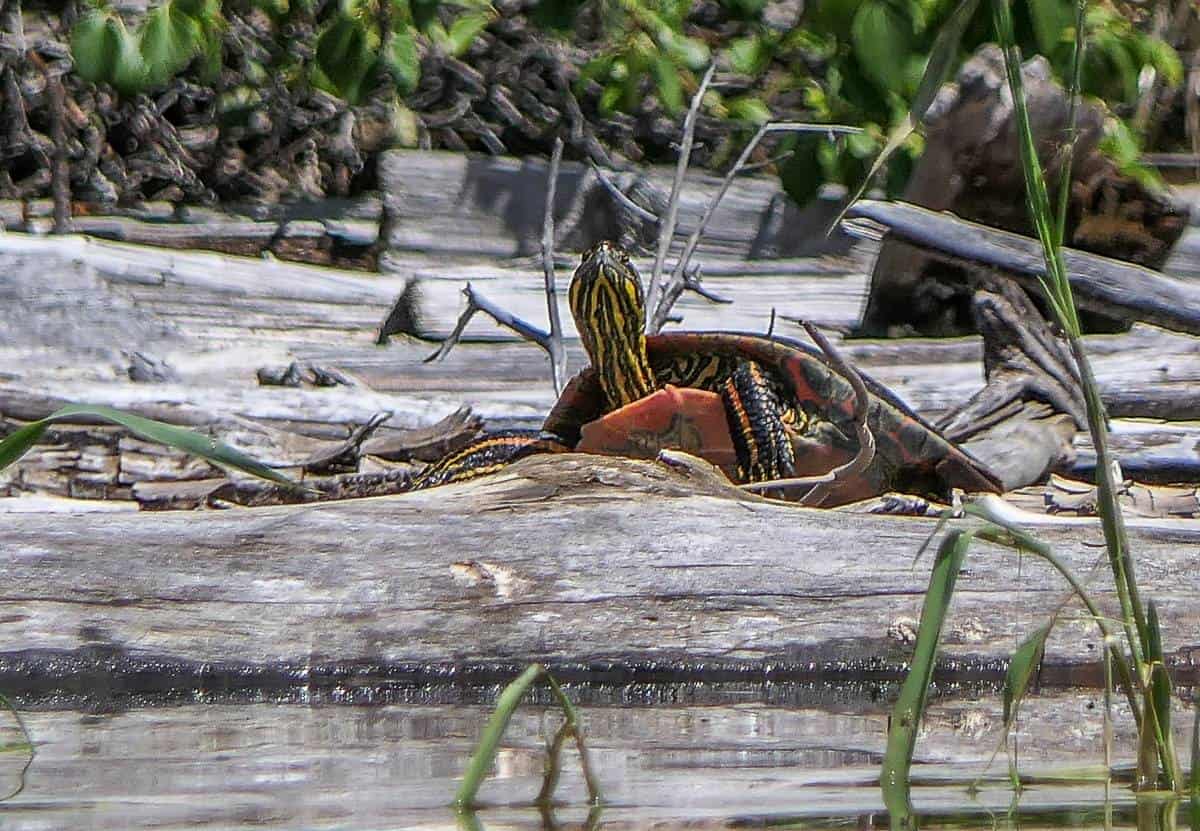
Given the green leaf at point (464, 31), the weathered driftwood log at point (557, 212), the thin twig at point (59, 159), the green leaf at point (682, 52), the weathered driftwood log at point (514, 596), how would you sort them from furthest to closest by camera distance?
1. the weathered driftwood log at point (557, 212)
2. the thin twig at point (59, 159)
3. the green leaf at point (682, 52)
4. the green leaf at point (464, 31)
5. the weathered driftwood log at point (514, 596)

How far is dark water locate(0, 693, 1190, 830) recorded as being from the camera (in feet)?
5.09

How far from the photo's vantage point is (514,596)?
227 centimetres

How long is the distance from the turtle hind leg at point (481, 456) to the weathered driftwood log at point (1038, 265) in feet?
2.74

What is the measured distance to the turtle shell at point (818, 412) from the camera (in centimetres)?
362

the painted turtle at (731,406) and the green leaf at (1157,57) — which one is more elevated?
the green leaf at (1157,57)

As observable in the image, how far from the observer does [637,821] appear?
153 centimetres

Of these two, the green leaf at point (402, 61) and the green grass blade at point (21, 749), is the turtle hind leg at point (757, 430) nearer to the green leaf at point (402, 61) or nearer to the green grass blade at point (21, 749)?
the green leaf at point (402, 61)

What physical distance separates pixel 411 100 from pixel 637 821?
5882 mm

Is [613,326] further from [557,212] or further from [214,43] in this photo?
[557,212]

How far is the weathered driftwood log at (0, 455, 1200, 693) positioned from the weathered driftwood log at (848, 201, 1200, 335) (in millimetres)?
750

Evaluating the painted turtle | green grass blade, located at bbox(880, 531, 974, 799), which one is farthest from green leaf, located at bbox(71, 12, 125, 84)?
green grass blade, located at bbox(880, 531, 974, 799)

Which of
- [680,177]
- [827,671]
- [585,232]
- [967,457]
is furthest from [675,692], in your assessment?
[585,232]

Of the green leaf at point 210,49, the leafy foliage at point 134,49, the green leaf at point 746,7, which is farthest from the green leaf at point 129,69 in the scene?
the green leaf at point 746,7

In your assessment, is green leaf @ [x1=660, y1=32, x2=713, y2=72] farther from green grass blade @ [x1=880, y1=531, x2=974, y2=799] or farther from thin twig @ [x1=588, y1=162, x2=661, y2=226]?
green grass blade @ [x1=880, y1=531, x2=974, y2=799]
